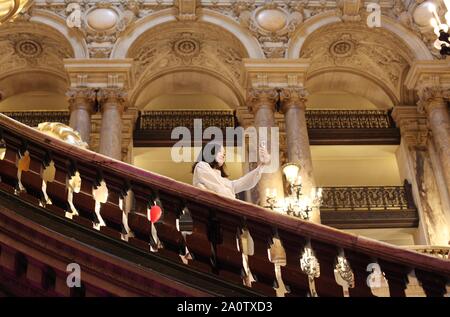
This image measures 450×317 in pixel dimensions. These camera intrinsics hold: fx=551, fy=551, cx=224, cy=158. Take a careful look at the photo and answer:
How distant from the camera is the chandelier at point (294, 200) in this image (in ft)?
29.5

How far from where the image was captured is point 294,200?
9.02 meters

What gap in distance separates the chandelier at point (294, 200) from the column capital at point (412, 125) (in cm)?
409

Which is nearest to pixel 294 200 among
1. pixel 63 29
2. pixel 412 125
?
pixel 412 125

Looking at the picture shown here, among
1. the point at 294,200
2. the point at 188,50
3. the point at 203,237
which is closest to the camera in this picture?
the point at 203,237

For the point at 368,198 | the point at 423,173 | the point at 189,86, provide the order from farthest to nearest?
the point at 189,86
the point at 368,198
the point at 423,173

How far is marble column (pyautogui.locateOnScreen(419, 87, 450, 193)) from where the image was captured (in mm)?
10656

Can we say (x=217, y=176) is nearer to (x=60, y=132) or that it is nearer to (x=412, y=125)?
(x=60, y=132)

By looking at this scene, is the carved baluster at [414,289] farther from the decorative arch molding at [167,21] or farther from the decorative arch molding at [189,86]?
the decorative arch molding at [189,86]

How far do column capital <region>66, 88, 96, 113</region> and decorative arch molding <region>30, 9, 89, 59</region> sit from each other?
90 cm

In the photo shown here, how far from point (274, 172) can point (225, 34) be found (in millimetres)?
3631

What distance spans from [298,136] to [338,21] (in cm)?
309

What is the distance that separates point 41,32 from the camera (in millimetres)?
11984
